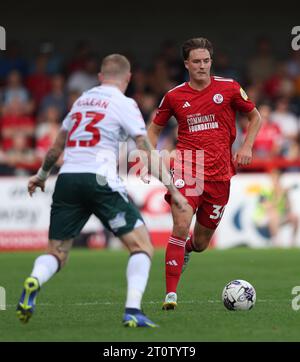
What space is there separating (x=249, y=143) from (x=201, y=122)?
0.52m

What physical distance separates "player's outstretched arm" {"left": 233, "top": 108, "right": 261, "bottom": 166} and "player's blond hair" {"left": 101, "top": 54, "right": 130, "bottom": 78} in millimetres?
2042

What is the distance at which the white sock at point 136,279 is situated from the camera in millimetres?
7672

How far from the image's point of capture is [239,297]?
9.07 meters

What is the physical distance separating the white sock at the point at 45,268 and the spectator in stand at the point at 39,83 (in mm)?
13211

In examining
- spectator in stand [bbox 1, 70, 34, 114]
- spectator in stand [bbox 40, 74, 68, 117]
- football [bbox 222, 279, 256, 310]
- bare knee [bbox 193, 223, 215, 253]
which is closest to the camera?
football [bbox 222, 279, 256, 310]

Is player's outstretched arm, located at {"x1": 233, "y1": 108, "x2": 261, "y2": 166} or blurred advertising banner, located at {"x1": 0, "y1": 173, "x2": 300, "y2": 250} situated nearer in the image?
player's outstretched arm, located at {"x1": 233, "y1": 108, "x2": 261, "y2": 166}

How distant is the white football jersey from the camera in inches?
309

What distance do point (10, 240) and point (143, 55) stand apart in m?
7.74

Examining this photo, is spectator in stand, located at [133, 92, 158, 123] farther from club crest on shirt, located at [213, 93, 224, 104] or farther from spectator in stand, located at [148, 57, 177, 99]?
club crest on shirt, located at [213, 93, 224, 104]

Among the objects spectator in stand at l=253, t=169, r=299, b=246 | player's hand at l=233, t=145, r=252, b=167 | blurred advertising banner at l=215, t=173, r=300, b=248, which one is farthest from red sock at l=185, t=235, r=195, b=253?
spectator in stand at l=253, t=169, r=299, b=246

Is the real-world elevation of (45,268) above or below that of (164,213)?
below

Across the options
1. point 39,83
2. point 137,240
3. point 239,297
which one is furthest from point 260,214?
point 137,240

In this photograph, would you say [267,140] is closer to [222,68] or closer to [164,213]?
[164,213]

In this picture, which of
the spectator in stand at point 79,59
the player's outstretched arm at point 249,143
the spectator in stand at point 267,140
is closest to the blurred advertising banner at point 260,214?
the spectator in stand at point 267,140
